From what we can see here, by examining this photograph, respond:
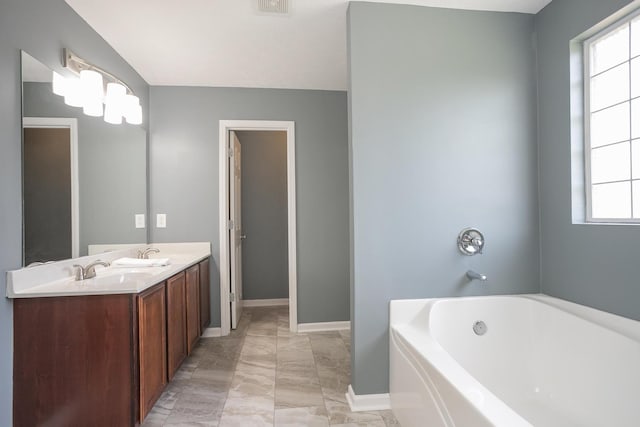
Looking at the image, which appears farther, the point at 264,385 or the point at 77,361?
the point at 264,385

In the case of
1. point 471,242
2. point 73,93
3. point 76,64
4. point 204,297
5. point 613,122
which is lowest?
point 204,297

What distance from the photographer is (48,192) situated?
166 centimetres

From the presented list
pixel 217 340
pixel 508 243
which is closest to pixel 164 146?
pixel 217 340

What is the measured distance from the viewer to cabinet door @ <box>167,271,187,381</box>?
1.89 m

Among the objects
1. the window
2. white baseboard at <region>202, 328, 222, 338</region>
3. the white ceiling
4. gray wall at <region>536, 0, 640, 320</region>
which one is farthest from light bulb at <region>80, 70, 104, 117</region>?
the window

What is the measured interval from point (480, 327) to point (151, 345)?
6.18 ft

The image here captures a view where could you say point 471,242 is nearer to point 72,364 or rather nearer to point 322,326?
point 322,326

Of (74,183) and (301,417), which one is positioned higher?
(74,183)

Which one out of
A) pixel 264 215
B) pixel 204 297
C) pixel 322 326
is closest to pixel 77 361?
pixel 204 297

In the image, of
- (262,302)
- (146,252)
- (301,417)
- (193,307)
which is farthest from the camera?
(262,302)

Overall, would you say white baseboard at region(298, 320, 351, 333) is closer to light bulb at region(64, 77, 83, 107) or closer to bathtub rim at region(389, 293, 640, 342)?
bathtub rim at region(389, 293, 640, 342)

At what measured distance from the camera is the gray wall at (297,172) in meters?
2.88

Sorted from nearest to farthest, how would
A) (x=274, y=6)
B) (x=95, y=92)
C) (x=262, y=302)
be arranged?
(x=274, y=6) < (x=95, y=92) < (x=262, y=302)

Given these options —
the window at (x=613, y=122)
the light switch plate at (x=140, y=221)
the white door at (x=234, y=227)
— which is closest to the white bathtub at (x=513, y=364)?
the window at (x=613, y=122)
